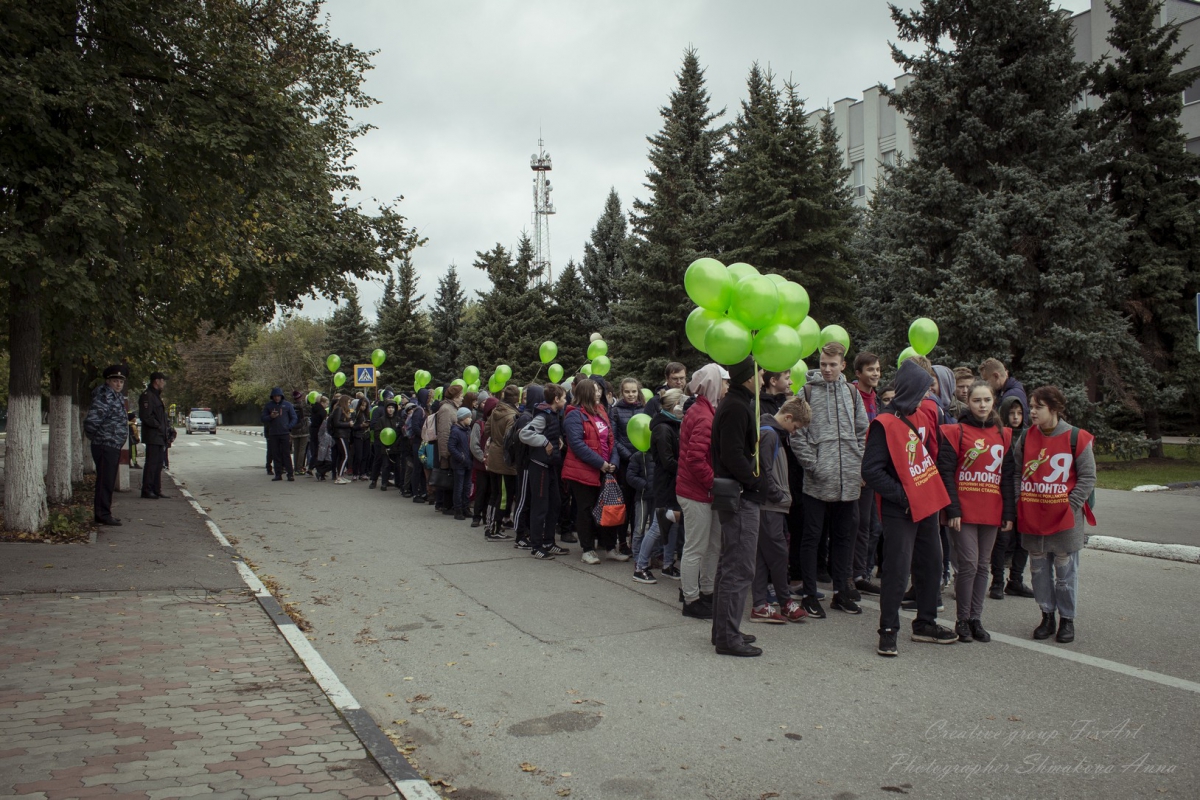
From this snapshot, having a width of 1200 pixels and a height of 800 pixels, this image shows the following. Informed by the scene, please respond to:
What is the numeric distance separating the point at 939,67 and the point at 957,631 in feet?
56.2

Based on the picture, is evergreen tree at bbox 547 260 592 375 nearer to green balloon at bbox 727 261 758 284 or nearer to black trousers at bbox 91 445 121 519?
black trousers at bbox 91 445 121 519

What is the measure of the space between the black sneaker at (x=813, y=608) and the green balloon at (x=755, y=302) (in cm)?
233

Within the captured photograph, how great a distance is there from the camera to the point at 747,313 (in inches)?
247

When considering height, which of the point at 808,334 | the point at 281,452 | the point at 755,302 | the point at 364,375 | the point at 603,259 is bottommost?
the point at 281,452

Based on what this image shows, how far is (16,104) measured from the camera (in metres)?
8.23

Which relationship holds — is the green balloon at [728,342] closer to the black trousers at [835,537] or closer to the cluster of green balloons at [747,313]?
the cluster of green balloons at [747,313]

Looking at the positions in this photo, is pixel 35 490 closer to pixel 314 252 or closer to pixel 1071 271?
pixel 314 252

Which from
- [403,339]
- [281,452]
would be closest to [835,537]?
[281,452]

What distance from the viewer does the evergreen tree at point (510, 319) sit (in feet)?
114

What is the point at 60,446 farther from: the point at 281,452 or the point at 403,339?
the point at 403,339

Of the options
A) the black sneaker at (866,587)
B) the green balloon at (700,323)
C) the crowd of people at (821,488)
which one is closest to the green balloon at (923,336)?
the crowd of people at (821,488)

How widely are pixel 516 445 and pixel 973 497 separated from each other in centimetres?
543

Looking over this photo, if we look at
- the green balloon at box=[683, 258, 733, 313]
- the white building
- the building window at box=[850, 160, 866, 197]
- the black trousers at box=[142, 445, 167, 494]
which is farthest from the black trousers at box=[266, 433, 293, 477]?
the building window at box=[850, 160, 866, 197]

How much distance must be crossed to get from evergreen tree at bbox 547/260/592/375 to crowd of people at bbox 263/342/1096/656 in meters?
24.8
